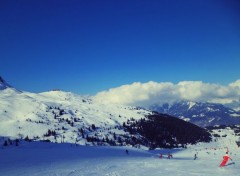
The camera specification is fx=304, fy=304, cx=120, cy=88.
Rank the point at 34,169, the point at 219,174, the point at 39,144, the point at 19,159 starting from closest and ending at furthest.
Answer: the point at 219,174 < the point at 34,169 < the point at 19,159 < the point at 39,144

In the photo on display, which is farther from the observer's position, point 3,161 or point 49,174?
point 3,161

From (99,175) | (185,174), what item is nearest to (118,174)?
(99,175)

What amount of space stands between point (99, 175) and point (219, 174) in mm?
14773

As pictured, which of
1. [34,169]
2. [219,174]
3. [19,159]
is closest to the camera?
[219,174]

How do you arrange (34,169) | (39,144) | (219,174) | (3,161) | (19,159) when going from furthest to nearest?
(39,144)
(19,159)
(3,161)
(34,169)
(219,174)

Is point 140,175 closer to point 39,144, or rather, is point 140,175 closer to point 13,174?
point 13,174

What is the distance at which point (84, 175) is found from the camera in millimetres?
37406

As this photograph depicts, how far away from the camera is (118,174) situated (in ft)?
128

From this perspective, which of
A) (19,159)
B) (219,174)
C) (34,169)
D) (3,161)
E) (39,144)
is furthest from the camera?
(39,144)

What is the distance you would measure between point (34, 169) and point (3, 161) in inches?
342

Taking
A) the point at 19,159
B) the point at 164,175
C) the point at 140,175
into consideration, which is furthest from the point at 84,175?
the point at 19,159

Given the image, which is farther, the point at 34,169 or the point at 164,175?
the point at 34,169

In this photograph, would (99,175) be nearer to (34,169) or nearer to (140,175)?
(140,175)

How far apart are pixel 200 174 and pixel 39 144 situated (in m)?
82.8
